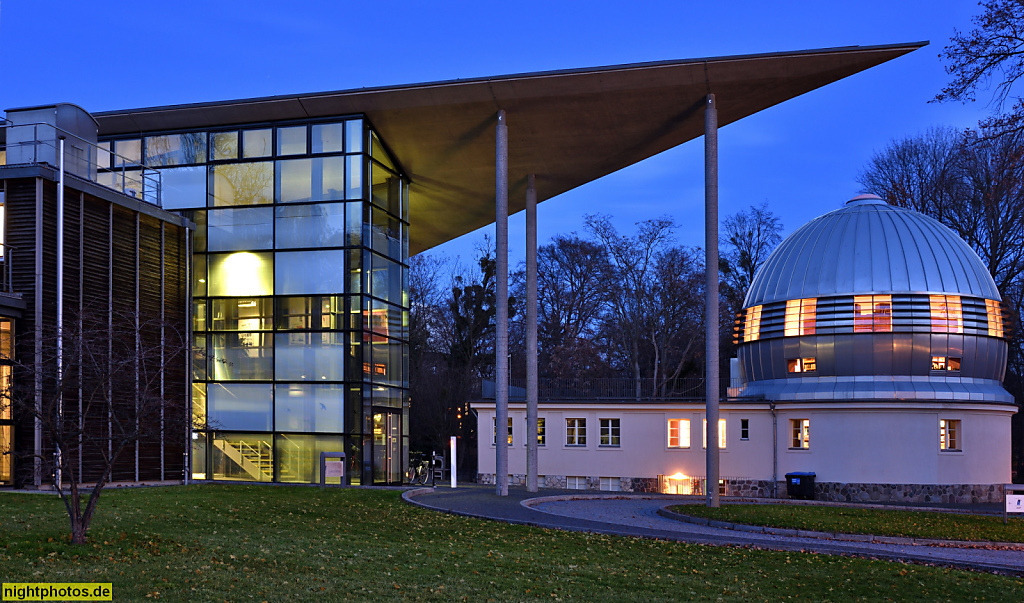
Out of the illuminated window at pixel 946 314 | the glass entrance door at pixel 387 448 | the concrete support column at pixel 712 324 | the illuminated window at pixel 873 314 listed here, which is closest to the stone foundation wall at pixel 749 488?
the illuminated window at pixel 873 314

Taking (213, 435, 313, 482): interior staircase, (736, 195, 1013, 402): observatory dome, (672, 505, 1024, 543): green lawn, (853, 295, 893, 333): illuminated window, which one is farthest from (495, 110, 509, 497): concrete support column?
(853, 295, 893, 333): illuminated window

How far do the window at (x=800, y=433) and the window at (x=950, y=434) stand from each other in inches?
175

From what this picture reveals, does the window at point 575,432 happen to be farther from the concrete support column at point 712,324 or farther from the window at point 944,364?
the window at point 944,364

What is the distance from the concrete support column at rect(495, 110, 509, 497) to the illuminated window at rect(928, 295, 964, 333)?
54.0ft

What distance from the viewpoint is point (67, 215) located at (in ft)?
80.2

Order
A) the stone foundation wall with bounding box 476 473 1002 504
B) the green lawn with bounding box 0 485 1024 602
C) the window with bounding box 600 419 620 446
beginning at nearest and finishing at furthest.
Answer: the green lawn with bounding box 0 485 1024 602, the stone foundation wall with bounding box 476 473 1002 504, the window with bounding box 600 419 620 446

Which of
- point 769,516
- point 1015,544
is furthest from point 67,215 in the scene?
point 1015,544

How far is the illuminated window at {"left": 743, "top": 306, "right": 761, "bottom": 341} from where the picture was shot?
125 feet

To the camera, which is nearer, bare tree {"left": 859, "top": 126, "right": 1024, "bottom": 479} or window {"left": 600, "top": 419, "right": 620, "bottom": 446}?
window {"left": 600, "top": 419, "right": 620, "bottom": 446}

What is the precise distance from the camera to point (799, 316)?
1428 inches

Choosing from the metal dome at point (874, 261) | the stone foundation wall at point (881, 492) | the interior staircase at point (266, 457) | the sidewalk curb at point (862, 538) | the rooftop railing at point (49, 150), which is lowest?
the stone foundation wall at point (881, 492)

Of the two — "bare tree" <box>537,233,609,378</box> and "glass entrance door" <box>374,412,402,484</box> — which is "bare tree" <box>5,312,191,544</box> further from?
"bare tree" <box>537,233,609,378</box>

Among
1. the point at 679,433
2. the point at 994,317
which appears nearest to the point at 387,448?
the point at 679,433

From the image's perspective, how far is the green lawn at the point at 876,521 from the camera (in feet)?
64.4
